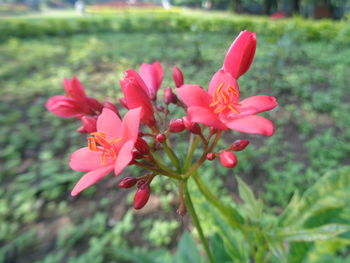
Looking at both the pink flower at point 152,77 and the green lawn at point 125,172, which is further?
the green lawn at point 125,172

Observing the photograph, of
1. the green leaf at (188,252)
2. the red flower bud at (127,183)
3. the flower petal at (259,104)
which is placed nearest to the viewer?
the flower petal at (259,104)

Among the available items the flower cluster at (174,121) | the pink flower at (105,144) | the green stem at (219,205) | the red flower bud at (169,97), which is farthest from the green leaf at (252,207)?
the pink flower at (105,144)

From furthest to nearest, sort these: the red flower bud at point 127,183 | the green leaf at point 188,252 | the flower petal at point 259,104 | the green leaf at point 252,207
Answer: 1. the green leaf at point 188,252
2. the green leaf at point 252,207
3. the red flower bud at point 127,183
4. the flower petal at point 259,104

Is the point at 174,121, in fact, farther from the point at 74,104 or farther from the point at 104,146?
the point at 74,104

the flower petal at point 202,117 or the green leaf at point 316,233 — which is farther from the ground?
the flower petal at point 202,117

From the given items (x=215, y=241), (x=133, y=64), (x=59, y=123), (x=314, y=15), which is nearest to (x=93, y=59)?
(x=133, y=64)

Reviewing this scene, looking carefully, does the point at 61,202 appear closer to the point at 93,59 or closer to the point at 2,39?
the point at 93,59

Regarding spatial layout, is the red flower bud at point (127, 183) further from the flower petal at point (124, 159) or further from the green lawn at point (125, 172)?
the green lawn at point (125, 172)

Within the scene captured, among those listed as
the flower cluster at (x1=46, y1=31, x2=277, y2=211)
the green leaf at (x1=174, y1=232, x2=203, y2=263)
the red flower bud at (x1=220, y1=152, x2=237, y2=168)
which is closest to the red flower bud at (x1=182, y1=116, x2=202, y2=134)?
the flower cluster at (x1=46, y1=31, x2=277, y2=211)

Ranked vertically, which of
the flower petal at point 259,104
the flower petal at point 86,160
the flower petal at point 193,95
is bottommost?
the flower petal at point 86,160
